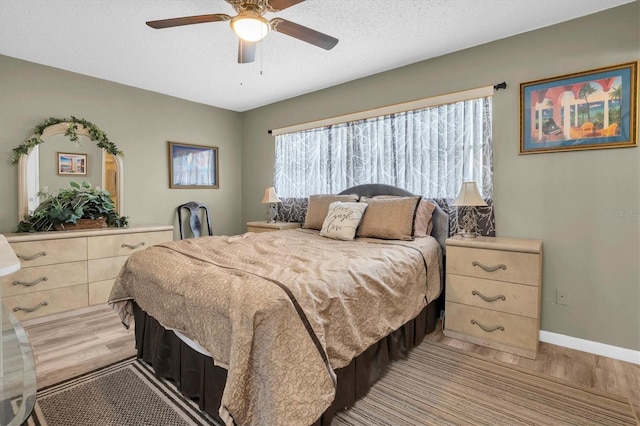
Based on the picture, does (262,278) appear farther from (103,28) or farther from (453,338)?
(103,28)

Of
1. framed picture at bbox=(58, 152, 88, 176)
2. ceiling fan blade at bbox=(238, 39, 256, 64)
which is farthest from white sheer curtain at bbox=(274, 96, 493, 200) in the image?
framed picture at bbox=(58, 152, 88, 176)

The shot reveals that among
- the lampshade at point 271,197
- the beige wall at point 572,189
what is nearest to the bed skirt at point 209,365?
the beige wall at point 572,189

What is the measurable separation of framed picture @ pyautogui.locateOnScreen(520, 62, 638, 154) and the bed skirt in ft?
5.86

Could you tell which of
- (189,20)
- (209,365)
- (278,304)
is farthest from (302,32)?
(209,365)

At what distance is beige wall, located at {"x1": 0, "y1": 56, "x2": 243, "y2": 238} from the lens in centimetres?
314

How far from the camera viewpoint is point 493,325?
7.88 feet

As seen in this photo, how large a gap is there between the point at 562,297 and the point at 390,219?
1.42 metres

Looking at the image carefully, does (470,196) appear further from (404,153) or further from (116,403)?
(116,403)

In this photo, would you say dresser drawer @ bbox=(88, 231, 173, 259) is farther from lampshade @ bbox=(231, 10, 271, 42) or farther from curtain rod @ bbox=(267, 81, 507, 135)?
lampshade @ bbox=(231, 10, 271, 42)

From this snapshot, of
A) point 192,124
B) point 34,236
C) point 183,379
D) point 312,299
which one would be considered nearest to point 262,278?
point 312,299

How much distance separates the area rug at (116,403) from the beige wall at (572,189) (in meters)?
2.64

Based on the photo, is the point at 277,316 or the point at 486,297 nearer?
the point at 277,316

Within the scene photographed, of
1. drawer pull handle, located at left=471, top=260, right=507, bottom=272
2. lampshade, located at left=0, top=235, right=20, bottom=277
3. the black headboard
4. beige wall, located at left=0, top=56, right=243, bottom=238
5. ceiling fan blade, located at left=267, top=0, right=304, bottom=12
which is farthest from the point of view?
beige wall, located at left=0, top=56, right=243, bottom=238

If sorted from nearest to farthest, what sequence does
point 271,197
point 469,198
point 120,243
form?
point 469,198 < point 120,243 < point 271,197
